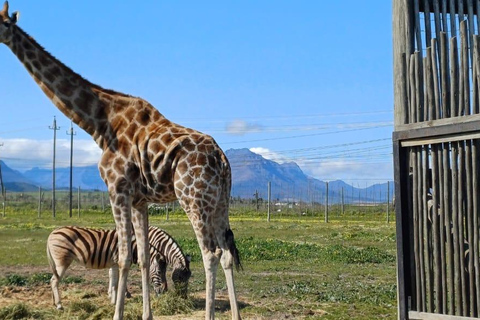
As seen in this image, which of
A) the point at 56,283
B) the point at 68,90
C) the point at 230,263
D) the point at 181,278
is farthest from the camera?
the point at 181,278

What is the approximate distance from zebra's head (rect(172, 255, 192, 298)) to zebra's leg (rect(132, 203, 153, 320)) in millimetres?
2254

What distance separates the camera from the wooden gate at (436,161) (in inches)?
282

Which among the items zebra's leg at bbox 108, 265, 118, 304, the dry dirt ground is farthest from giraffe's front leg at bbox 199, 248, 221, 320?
zebra's leg at bbox 108, 265, 118, 304

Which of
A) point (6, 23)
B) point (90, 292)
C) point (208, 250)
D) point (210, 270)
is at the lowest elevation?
point (90, 292)

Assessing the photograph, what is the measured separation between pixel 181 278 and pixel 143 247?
Answer: 2732 mm

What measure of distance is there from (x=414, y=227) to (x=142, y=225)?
3769 millimetres

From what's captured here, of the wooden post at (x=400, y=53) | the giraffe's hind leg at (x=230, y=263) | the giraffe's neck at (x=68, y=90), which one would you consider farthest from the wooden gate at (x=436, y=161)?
the giraffe's neck at (x=68, y=90)

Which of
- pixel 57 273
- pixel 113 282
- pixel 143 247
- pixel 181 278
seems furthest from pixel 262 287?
pixel 143 247

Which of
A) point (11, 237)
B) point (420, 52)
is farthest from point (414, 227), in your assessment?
point (11, 237)

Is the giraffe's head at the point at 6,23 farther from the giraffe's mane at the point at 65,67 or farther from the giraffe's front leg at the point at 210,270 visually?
the giraffe's front leg at the point at 210,270

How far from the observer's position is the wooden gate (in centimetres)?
716

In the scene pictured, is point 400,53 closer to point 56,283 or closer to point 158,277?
point 158,277

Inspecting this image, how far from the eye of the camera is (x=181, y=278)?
477 inches

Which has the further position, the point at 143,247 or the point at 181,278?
the point at 181,278
